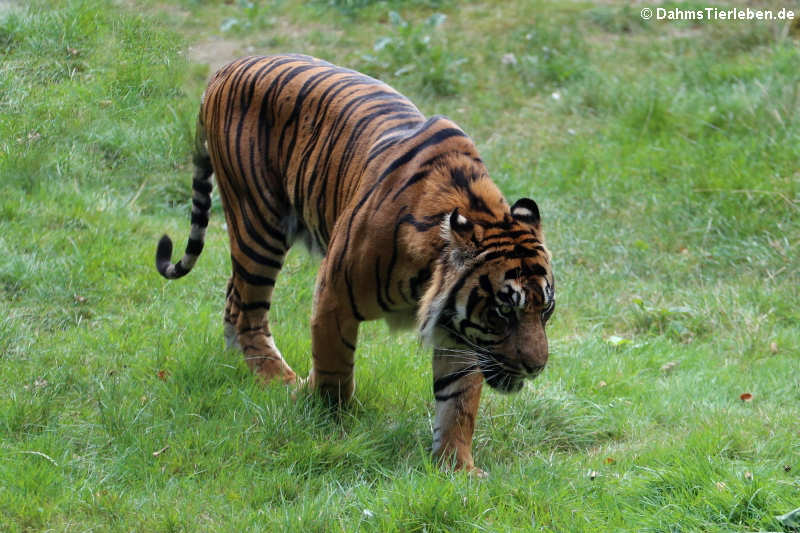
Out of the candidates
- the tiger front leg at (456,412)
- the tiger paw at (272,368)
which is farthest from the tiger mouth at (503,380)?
the tiger paw at (272,368)

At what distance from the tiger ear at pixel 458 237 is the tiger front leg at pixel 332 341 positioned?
0.62 m

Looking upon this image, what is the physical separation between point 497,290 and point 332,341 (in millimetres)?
887

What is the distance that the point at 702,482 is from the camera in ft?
11.2

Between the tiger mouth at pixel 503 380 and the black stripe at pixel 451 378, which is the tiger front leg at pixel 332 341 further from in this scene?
the tiger mouth at pixel 503 380

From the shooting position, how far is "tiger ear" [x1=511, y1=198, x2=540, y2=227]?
145 inches

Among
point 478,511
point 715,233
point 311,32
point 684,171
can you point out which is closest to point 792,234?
point 715,233

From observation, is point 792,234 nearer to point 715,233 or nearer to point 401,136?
point 715,233

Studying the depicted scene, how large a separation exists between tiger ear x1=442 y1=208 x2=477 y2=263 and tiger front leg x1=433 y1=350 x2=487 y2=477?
1.91 feet

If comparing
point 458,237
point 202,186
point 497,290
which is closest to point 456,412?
point 497,290

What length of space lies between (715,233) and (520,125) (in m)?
2.70

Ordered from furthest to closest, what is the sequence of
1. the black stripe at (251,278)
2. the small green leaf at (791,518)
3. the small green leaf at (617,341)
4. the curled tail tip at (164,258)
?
the small green leaf at (617,341) < the curled tail tip at (164,258) < the black stripe at (251,278) < the small green leaf at (791,518)

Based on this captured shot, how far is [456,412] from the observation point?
3.96m

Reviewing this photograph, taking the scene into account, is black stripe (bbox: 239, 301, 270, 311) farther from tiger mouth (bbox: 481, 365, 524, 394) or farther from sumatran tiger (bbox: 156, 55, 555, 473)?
tiger mouth (bbox: 481, 365, 524, 394)

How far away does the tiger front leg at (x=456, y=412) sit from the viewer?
12.9 ft
